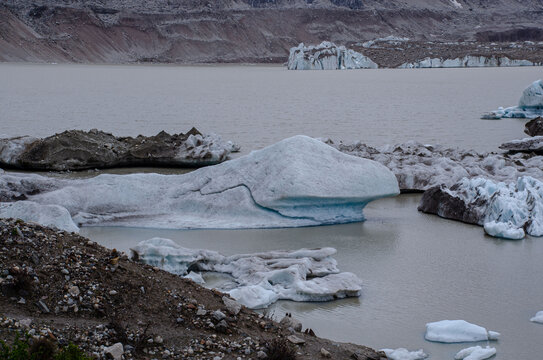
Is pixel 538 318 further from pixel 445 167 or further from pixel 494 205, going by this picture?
pixel 445 167

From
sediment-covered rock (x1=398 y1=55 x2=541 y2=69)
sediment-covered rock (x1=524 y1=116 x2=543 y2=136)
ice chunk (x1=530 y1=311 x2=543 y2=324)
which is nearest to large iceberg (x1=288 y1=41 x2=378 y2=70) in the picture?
sediment-covered rock (x1=398 y1=55 x2=541 y2=69)

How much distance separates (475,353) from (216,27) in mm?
102179

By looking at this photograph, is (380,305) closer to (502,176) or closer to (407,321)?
(407,321)

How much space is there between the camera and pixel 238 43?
105875 millimetres

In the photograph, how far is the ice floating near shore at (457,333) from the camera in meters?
5.38

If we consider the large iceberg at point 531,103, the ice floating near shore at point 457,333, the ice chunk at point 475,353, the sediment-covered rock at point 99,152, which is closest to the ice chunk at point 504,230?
the ice floating near shore at point 457,333

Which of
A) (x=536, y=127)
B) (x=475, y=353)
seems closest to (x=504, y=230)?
(x=475, y=353)

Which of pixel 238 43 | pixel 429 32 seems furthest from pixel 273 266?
pixel 429 32

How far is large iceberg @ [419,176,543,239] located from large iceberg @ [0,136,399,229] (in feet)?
3.23

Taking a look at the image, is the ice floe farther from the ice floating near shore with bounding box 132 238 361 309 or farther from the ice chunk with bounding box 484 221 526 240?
the ice floating near shore with bounding box 132 238 361 309

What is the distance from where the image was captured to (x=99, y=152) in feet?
42.8

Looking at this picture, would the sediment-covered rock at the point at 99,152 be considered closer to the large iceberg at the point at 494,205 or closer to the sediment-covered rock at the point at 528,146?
the large iceberg at the point at 494,205

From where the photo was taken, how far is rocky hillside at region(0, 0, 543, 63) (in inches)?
3536

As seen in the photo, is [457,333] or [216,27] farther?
[216,27]
